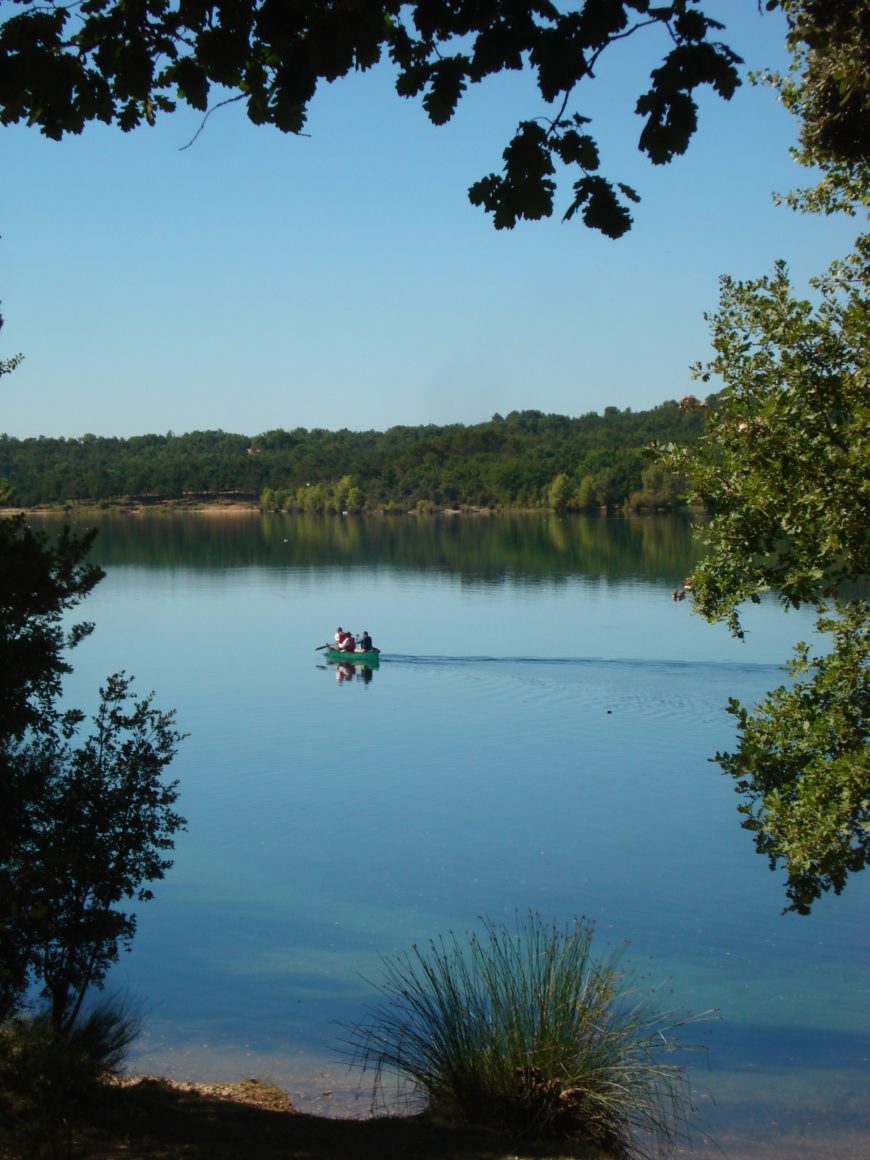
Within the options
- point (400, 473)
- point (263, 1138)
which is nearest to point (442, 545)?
point (400, 473)

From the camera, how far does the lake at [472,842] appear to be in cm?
1075

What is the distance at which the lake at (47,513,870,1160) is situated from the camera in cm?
1075

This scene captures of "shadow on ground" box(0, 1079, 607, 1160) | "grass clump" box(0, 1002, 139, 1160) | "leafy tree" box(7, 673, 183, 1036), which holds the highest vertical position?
"leafy tree" box(7, 673, 183, 1036)

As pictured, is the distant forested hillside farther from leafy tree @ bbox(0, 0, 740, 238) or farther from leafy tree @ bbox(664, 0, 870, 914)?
leafy tree @ bbox(0, 0, 740, 238)

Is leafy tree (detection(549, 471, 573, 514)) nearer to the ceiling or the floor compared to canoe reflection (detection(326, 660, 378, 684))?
nearer to the ceiling

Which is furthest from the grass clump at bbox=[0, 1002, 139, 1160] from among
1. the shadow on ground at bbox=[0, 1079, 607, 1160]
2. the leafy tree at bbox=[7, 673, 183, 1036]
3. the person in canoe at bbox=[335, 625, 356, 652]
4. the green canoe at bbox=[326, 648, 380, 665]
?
the person in canoe at bbox=[335, 625, 356, 652]

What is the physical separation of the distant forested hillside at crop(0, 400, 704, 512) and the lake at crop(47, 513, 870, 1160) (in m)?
75.3

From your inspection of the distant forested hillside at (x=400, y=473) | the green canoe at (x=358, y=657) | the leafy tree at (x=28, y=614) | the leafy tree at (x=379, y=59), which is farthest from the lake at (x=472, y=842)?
the distant forested hillside at (x=400, y=473)

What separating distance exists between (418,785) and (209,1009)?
370 inches

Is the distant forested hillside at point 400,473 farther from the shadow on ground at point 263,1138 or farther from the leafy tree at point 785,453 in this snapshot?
the shadow on ground at point 263,1138

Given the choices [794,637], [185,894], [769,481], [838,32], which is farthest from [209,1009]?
[794,637]

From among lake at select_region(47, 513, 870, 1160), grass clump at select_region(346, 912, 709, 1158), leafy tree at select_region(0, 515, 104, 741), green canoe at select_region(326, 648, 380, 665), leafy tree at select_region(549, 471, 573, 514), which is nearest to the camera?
leafy tree at select_region(0, 515, 104, 741)

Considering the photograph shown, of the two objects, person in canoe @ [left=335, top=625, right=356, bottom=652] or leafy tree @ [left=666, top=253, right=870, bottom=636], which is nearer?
leafy tree @ [left=666, top=253, right=870, bottom=636]

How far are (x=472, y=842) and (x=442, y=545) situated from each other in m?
65.3
